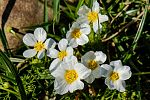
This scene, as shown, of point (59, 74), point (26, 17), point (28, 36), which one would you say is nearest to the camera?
point (59, 74)

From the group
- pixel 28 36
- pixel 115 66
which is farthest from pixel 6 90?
pixel 115 66

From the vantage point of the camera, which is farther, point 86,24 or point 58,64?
point 86,24

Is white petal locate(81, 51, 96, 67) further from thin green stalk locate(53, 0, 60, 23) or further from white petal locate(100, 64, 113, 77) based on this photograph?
thin green stalk locate(53, 0, 60, 23)

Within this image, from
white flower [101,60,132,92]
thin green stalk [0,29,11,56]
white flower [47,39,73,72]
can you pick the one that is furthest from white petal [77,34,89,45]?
thin green stalk [0,29,11,56]

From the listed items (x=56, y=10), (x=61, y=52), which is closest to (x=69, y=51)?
(x=61, y=52)

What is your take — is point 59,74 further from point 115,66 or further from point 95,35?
point 95,35
